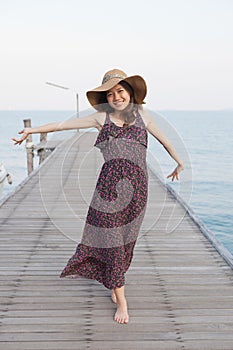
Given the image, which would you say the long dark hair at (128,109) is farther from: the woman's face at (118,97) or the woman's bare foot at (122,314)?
the woman's bare foot at (122,314)

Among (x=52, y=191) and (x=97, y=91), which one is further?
(x=52, y=191)

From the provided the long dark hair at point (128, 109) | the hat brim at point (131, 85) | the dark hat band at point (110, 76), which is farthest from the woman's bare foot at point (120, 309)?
the dark hat band at point (110, 76)

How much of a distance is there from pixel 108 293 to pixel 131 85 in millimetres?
1627

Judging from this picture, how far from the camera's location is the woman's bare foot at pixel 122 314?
3.14 metres

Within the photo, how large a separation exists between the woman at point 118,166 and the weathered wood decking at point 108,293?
0.25 m

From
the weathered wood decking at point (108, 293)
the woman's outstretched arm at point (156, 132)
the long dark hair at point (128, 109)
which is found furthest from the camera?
the woman's outstretched arm at point (156, 132)

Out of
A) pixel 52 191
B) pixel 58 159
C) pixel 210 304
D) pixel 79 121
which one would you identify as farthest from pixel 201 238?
pixel 58 159

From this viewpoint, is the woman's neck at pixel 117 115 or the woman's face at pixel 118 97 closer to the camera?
the woman's face at pixel 118 97

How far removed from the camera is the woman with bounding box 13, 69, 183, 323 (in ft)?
10.3

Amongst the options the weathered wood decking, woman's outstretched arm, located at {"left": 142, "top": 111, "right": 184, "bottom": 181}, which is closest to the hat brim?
woman's outstretched arm, located at {"left": 142, "top": 111, "right": 184, "bottom": 181}

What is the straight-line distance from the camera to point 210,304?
11.3ft

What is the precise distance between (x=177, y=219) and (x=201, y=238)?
105 centimetres

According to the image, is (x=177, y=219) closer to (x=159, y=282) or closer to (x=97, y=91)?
(x=159, y=282)

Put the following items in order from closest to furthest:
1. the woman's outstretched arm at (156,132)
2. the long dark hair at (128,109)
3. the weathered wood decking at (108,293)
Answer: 1. the weathered wood decking at (108,293)
2. the long dark hair at (128,109)
3. the woman's outstretched arm at (156,132)
